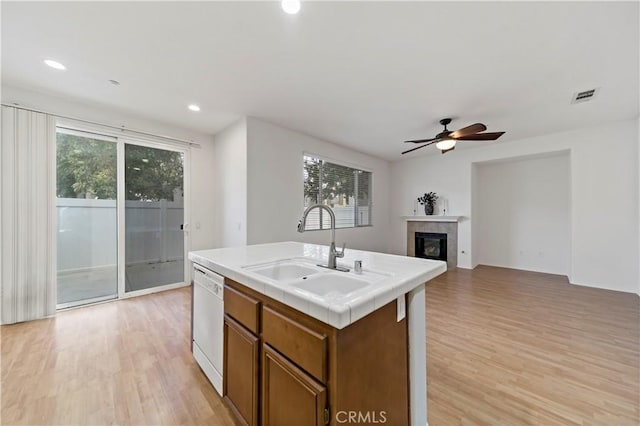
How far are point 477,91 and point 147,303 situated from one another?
5071 millimetres

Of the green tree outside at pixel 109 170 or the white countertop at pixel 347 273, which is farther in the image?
the green tree outside at pixel 109 170

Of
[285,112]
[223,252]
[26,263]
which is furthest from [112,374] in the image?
[285,112]

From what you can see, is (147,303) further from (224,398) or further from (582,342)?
(582,342)

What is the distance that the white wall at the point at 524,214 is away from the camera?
4.85 meters

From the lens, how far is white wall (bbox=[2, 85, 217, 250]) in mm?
3121

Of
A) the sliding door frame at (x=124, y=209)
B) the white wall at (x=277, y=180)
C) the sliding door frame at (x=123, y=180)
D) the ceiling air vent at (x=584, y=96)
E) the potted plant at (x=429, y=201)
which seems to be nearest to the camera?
the ceiling air vent at (x=584, y=96)

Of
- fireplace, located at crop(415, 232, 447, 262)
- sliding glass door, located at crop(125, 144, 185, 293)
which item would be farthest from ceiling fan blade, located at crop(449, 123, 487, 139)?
sliding glass door, located at crop(125, 144, 185, 293)

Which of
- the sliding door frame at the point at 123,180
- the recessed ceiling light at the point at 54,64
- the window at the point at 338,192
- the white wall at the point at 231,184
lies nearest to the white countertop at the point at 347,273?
the white wall at the point at 231,184

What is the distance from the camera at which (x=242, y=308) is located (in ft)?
4.45

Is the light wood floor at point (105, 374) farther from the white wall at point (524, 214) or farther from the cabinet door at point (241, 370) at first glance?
the white wall at point (524, 214)

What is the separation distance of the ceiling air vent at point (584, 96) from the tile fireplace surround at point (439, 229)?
282cm

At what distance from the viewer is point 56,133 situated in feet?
10.1

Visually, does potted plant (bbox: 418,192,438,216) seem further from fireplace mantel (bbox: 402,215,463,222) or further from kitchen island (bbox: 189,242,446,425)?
kitchen island (bbox: 189,242,446,425)

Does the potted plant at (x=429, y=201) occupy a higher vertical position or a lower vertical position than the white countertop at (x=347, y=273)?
higher
